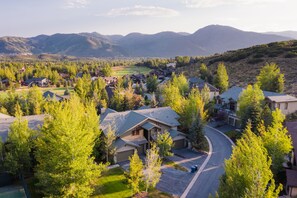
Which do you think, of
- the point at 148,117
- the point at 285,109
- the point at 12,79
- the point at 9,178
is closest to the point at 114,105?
the point at 148,117

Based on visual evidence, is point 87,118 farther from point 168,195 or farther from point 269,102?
point 269,102

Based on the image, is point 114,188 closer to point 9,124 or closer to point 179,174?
point 179,174

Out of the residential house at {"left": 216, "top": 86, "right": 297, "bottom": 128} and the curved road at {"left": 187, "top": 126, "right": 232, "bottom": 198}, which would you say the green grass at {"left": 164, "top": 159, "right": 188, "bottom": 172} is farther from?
the residential house at {"left": 216, "top": 86, "right": 297, "bottom": 128}

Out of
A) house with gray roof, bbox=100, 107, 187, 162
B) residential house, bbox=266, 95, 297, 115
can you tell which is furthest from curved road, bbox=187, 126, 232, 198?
residential house, bbox=266, 95, 297, 115

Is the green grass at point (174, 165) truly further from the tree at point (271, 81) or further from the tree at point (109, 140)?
the tree at point (271, 81)

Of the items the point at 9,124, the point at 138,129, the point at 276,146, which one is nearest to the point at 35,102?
the point at 9,124

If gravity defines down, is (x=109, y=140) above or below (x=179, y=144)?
above
